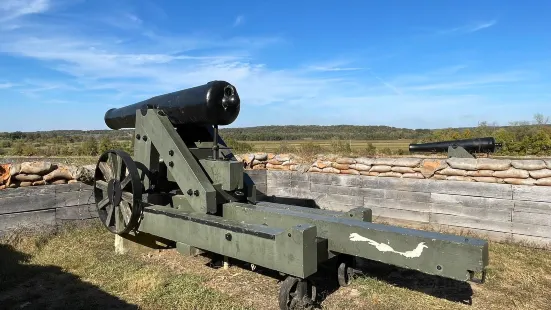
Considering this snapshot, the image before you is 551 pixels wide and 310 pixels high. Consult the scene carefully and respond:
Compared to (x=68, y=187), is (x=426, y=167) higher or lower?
higher

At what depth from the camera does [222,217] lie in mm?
4742

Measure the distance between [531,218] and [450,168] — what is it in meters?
1.70

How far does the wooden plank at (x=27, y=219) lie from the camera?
6.41 meters

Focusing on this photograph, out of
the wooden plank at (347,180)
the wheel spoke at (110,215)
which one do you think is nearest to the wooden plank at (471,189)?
the wooden plank at (347,180)

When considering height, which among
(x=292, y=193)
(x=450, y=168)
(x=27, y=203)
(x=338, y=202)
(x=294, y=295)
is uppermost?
(x=450, y=168)

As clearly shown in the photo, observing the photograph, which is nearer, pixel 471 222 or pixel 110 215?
pixel 110 215

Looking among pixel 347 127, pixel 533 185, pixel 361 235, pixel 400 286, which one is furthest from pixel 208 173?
pixel 347 127

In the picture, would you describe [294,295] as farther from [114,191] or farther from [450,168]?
[450,168]

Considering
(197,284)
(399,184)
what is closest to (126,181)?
(197,284)

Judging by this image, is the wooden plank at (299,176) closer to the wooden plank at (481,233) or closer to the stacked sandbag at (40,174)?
the wooden plank at (481,233)

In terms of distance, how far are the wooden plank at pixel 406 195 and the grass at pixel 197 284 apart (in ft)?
6.00

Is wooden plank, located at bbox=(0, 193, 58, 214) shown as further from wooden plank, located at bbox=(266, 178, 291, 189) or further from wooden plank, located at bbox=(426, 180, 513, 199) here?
wooden plank, located at bbox=(426, 180, 513, 199)

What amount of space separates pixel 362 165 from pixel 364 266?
3726 millimetres

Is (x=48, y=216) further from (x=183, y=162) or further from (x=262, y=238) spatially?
(x=262, y=238)
